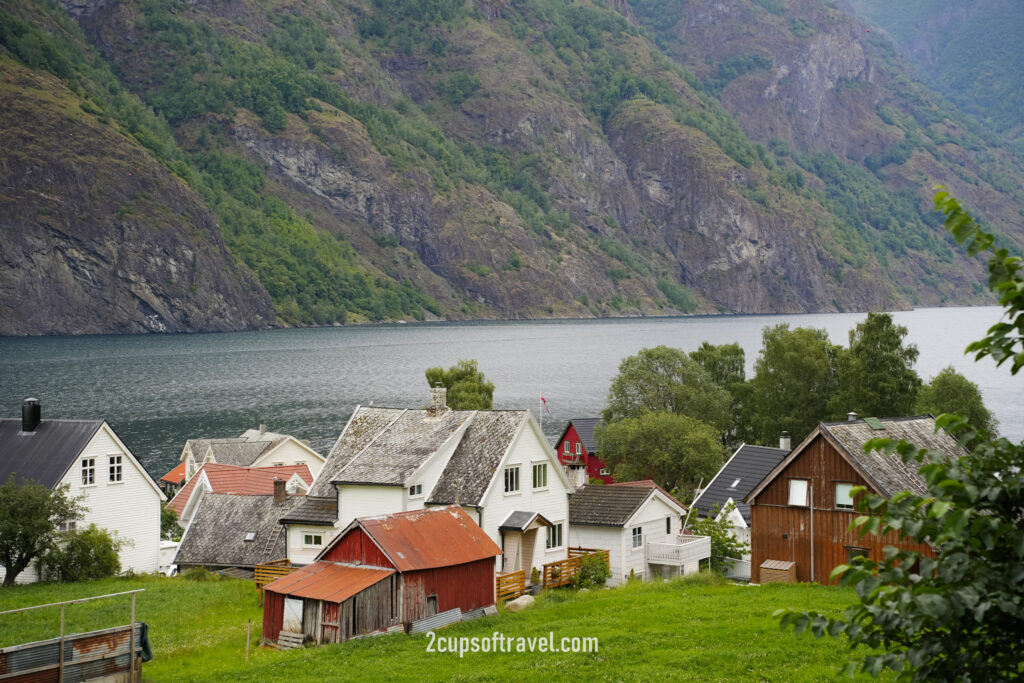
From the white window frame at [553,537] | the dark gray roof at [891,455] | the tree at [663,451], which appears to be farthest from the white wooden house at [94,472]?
the dark gray roof at [891,455]

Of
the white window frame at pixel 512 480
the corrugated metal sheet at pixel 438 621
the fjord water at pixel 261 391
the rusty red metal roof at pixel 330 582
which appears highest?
the fjord water at pixel 261 391

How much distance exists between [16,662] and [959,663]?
20.4 meters

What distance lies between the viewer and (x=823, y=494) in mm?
39094

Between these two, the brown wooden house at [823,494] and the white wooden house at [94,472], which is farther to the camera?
the white wooden house at [94,472]

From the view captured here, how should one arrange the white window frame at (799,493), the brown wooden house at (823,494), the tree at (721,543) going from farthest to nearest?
the tree at (721,543) < the white window frame at (799,493) < the brown wooden house at (823,494)

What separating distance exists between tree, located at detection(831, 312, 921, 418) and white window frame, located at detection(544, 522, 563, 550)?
36.1 m

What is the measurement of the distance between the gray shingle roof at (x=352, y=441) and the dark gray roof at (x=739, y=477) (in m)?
15.5

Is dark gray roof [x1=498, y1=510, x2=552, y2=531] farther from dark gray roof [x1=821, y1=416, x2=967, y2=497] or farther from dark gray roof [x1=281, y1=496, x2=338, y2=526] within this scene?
dark gray roof [x1=821, y1=416, x2=967, y2=497]

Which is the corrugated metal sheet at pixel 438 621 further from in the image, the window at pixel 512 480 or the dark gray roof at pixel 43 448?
the dark gray roof at pixel 43 448

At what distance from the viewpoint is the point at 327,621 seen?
3094 centimetres

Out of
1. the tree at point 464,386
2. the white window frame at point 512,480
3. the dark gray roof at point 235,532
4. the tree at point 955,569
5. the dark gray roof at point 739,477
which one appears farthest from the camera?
the tree at point 464,386

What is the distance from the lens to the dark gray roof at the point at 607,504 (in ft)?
147

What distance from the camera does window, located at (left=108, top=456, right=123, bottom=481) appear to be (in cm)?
5069

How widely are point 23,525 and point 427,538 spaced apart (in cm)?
1751
